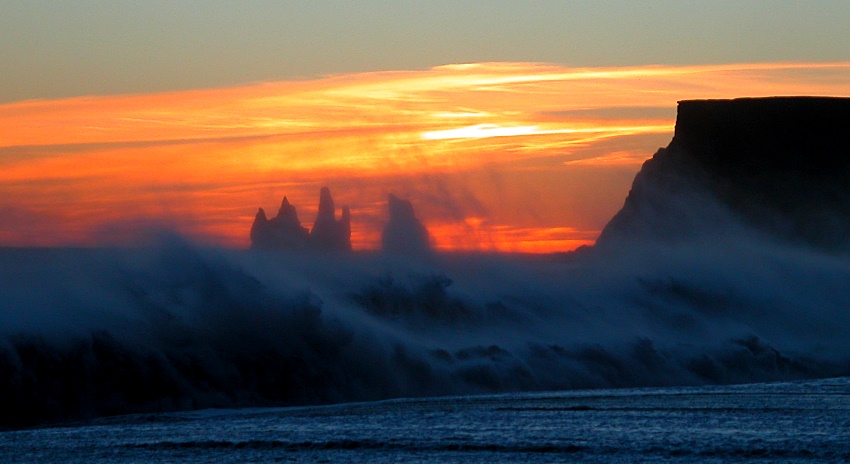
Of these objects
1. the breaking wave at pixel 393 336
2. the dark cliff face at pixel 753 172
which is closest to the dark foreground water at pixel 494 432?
the breaking wave at pixel 393 336

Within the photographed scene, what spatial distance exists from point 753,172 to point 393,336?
30.3 m

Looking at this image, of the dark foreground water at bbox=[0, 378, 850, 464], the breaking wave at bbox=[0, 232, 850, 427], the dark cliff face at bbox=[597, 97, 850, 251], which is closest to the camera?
the dark foreground water at bbox=[0, 378, 850, 464]

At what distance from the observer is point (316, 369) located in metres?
32.0

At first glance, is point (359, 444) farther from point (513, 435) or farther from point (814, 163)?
point (814, 163)

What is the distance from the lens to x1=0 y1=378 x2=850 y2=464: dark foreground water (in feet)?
51.2

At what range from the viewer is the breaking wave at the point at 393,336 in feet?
98.2

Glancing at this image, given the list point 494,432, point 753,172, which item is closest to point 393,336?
point 494,432

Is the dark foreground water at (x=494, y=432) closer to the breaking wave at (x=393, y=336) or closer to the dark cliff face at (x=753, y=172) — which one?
the breaking wave at (x=393, y=336)

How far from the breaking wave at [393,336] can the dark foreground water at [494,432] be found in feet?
26.4

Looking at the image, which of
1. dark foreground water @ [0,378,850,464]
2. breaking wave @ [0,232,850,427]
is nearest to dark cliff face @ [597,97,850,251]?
breaking wave @ [0,232,850,427]

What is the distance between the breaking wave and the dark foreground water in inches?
316

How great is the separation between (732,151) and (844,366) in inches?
919

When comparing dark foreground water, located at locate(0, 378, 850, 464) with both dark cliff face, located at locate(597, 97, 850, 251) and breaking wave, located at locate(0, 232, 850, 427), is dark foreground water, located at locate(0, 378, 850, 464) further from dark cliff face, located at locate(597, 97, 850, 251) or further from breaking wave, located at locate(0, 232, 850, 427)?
dark cliff face, located at locate(597, 97, 850, 251)

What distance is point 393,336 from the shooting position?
35375mm
